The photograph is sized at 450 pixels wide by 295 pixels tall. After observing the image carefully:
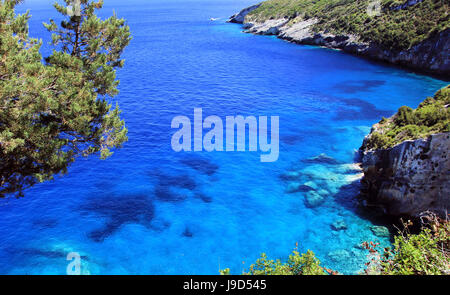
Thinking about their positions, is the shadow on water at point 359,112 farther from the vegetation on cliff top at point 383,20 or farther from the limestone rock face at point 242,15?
Result: the limestone rock face at point 242,15

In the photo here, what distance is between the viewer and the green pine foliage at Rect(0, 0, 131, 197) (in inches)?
567

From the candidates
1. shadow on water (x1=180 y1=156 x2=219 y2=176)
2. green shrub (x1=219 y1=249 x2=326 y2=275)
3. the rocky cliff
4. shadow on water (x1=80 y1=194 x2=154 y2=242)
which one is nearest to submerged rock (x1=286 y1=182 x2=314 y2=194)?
shadow on water (x1=180 y1=156 x2=219 y2=176)

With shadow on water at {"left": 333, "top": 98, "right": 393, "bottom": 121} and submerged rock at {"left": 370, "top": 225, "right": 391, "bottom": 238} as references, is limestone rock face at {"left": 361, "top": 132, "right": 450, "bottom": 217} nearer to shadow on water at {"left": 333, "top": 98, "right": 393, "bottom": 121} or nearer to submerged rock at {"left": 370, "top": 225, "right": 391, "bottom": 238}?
submerged rock at {"left": 370, "top": 225, "right": 391, "bottom": 238}

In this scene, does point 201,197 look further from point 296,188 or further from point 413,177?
point 413,177

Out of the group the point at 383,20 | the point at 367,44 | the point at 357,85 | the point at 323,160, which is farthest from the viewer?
the point at 383,20

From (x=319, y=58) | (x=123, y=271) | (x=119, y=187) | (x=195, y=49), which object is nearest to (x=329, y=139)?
(x=119, y=187)

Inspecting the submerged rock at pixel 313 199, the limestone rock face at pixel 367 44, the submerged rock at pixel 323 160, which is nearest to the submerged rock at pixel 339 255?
the submerged rock at pixel 313 199

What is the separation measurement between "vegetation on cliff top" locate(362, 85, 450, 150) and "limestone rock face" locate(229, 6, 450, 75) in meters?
39.8

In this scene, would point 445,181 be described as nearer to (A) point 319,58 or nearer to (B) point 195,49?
(A) point 319,58

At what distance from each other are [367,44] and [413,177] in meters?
69.0

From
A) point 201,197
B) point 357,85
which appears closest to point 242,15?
point 357,85

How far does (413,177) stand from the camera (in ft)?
72.7

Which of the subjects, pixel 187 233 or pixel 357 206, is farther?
pixel 357 206
